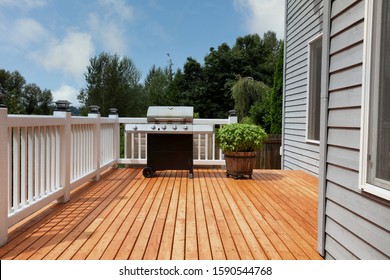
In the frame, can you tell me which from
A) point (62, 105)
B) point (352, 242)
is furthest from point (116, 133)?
point (352, 242)

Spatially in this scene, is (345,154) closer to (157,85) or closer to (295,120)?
(295,120)

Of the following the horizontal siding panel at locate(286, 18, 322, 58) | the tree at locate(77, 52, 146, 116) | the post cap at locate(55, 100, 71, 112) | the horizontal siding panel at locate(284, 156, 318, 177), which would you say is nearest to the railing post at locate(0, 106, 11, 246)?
the post cap at locate(55, 100, 71, 112)

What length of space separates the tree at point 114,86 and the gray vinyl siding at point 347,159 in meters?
22.1

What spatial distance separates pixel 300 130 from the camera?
6.17 metres

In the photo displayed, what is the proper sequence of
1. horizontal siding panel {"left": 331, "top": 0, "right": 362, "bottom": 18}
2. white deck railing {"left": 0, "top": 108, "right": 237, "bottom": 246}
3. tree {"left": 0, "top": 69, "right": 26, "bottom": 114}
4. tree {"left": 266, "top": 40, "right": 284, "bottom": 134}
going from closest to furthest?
horizontal siding panel {"left": 331, "top": 0, "right": 362, "bottom": 18}
white deck railing {"left": 0, "top": 108, "right": 237, "bottom": 246}
tree {"left": 266, "top": 40, "right": 284, "bottom": 134}
tree {"left": 0, "top": 69, "right": 26, "bottom": 114}

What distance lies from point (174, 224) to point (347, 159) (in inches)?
58.4

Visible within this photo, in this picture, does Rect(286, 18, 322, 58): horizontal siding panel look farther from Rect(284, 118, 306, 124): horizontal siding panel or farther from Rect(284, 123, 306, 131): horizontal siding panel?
Rect(284, 123, 306, 131): horizontal siding panel

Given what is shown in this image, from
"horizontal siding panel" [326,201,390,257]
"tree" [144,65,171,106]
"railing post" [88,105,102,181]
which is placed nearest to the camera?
"horizontal siding panel" [326,201,390,257]

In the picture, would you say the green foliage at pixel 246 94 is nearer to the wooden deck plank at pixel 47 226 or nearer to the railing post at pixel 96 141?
the railing post at pixel 96 141

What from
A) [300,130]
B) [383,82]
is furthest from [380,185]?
[300,130]

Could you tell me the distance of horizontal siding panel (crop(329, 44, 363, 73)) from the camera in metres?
1.76

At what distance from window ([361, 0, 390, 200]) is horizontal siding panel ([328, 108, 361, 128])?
0.24 feet

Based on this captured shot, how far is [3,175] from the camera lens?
2.24 m
